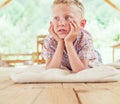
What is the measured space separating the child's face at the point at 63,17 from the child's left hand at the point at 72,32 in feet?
0.05

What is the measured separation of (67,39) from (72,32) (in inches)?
1.5

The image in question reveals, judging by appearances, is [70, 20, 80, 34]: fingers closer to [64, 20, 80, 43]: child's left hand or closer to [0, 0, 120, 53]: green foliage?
[64, 20, 80, 43]: child's left hand

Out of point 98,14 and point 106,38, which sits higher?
point 98,14

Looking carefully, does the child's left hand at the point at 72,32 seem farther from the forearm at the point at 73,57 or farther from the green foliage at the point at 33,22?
the green foliage at the point at 33,22

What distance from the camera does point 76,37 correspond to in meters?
1.39

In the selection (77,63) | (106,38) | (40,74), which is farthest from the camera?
(106,38)

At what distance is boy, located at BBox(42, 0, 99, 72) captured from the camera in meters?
1.27

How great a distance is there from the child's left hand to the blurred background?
16.8 feet

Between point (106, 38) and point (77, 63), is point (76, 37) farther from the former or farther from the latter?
point (106, 38)

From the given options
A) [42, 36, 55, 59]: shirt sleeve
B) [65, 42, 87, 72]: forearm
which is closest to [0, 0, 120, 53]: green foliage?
[42, 36, 55, 59]: shirt sleeve

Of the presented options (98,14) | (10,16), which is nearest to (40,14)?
(10,16)

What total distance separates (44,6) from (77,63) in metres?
5.32

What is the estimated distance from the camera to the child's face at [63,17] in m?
1.25

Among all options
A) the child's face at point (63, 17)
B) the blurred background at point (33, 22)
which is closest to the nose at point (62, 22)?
the child's face at point (63, 17)
